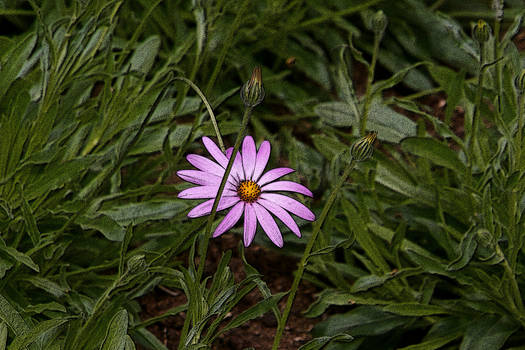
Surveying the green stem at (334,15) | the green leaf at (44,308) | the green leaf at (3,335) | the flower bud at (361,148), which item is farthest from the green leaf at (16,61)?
the flower bud at (361,148)

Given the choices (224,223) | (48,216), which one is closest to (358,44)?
(48,216)

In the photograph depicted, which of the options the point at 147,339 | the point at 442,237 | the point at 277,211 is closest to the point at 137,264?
the point at 277,211

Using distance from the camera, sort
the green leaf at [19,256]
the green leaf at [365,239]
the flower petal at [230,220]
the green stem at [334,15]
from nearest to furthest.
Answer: the flower petal at [230,220], the green leaf at [19,256], the green leaf at [365,239], the green stem at [334,15]

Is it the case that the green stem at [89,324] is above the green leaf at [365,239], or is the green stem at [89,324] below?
below

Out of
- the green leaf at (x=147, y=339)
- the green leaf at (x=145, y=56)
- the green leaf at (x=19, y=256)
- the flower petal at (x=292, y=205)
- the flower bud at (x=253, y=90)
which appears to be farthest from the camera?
the green leaf at (x=145, y=56)

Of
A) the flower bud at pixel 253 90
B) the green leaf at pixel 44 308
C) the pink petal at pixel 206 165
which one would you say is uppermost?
the flower bud at pixel 253 90

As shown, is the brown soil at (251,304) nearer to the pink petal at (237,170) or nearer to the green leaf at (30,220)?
the green leaf at (30,220)

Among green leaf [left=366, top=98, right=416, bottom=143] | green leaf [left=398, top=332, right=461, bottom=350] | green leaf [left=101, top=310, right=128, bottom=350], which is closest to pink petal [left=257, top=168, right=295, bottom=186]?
green leaf [left=101, top=310, right=128, bottom=350]

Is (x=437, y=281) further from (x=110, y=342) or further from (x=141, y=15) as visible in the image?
(x=141, y=15)
